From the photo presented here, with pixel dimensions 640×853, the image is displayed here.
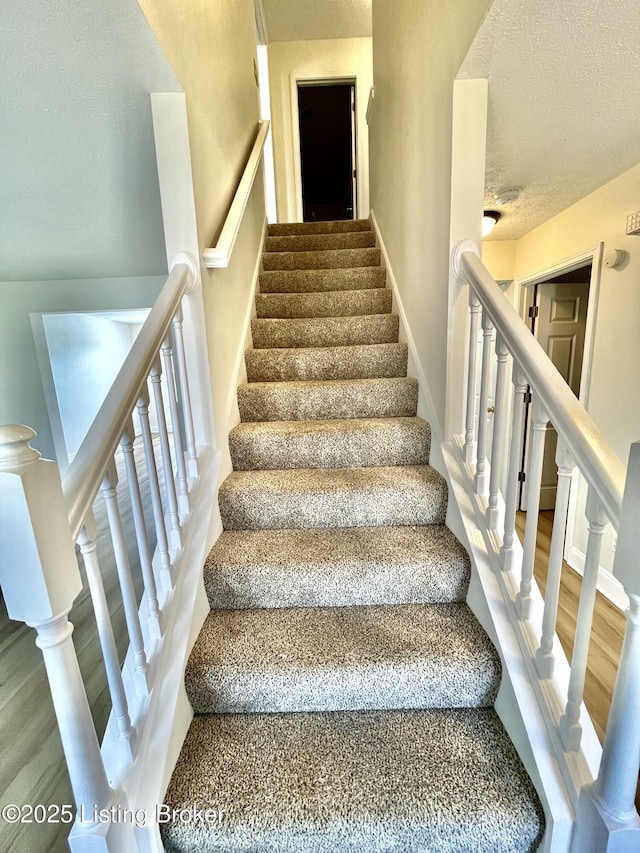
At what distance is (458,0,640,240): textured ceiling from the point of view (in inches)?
35.8

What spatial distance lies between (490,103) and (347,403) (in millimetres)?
1170

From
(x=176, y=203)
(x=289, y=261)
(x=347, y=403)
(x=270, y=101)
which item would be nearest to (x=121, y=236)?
(x=176, y=203)

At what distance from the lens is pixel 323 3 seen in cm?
343

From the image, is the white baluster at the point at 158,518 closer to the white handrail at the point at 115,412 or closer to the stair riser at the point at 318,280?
the white handrail at the point at 115,412

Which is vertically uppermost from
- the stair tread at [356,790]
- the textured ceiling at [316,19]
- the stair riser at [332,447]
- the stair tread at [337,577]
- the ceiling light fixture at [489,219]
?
the textured ceiling at [316,19]

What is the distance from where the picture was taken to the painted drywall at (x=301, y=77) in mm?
3955

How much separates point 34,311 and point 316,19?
3.76 m

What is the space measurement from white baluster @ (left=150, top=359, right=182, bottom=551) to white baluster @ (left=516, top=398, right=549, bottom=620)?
93cm

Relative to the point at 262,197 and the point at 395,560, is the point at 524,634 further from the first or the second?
the point at 262,197

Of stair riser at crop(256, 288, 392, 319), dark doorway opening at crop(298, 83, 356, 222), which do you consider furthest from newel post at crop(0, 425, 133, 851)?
dark doorway opening at crop(298, 83, 356, 222)

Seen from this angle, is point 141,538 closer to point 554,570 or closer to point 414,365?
point 554,570

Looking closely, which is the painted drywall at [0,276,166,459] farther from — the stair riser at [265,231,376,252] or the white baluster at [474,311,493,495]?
the white baluster at [474,311,493,495]

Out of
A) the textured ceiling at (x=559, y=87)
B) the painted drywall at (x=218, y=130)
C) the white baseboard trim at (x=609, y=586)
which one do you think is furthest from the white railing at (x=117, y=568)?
the white baseboard trim at (x=609, y=586)

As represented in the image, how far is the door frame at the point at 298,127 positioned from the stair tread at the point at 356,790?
4.77 meters
